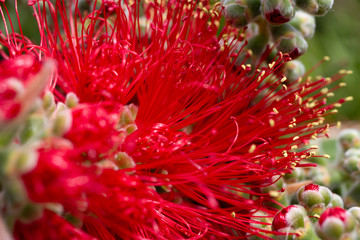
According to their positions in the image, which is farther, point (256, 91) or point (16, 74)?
point (256, 91)

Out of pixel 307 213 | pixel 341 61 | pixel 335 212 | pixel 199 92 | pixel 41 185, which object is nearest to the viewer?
pixel 41 185

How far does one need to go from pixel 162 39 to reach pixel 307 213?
0.68m

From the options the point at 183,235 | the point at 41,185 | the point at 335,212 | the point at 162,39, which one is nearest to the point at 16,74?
the point at 41,185

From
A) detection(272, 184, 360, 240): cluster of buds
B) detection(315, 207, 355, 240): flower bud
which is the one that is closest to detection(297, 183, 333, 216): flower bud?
detection(272, 184, 360, 240): cluster of buds

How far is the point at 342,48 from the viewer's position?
10.4 ft

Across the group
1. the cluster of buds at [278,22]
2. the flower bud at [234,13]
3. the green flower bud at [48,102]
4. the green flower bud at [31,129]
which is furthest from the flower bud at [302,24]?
the green flower bud at [31,129]

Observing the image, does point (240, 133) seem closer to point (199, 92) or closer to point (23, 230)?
point (199, 92)

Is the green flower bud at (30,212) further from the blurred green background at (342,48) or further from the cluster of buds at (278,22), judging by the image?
the blurred green background at (342,48)

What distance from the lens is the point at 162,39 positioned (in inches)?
58.5

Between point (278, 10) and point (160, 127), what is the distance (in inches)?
19.9

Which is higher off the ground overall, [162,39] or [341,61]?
[162,39]

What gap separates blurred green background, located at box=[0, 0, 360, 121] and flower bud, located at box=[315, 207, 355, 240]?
1.68 metres

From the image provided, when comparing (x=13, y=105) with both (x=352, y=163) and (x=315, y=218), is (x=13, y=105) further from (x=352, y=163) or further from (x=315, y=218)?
(x=352, y=163)

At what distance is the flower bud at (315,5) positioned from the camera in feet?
5.00
